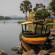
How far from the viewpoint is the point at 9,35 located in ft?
53.3

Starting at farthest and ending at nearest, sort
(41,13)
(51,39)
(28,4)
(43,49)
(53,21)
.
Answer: (28,4) < (53,21) < (41,13) < (51,39) < (43,49)

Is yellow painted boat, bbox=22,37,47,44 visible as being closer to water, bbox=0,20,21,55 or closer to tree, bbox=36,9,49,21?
water, bbox=0,20,21,55

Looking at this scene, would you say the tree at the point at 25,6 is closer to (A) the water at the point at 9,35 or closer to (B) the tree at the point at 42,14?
(A) the water at the point at 9,35

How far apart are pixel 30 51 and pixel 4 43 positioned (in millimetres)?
4923

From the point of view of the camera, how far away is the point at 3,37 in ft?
51.5

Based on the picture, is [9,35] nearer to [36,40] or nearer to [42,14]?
[42,14]

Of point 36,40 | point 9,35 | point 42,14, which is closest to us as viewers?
point 36,40

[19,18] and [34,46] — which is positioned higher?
[19,18]

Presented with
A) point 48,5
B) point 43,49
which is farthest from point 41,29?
point 48,5

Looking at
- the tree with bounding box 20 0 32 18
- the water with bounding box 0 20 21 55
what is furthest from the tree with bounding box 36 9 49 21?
the tree with bounding box 20 0 32 18

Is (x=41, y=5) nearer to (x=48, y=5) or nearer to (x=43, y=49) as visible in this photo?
Answer: (x=48, y=5)

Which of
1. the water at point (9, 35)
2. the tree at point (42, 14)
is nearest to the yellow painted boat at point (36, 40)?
the water at point (9, 35)

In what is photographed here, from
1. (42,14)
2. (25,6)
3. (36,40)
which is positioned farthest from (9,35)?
(36,40)

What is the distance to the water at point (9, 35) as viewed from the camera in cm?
1313
